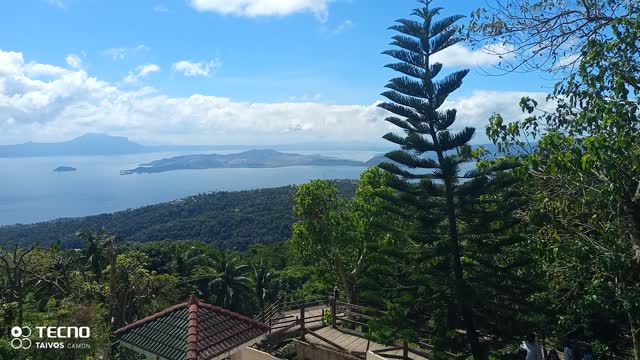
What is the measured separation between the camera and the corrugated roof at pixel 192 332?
5.74m

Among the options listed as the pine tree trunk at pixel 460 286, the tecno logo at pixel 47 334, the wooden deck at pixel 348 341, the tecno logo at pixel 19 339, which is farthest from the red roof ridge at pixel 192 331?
the pine tree trunk at pixel 460 286

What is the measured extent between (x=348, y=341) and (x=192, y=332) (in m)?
4.07

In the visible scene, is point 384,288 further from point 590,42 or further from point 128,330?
point 590,42

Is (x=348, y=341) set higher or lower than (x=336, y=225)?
lower

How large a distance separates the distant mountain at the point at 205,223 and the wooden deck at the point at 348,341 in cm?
4020

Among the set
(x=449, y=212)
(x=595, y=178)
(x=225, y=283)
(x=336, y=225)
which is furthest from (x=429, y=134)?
(x=225, y=283)

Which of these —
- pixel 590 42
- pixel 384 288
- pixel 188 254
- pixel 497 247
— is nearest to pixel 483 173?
pixel 497 247

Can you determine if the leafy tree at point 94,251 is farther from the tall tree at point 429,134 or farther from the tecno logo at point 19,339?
the tall tree at point 429,134

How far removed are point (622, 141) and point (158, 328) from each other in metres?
5.61

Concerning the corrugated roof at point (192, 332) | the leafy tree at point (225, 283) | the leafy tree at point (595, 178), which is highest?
the leafy tree at point (595, 178)

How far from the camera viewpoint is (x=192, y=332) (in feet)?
19.2

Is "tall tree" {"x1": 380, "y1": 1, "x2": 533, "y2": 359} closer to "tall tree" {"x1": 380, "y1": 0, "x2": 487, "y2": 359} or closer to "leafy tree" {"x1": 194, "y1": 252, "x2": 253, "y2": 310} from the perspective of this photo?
"tall tree" {"x1": 380, "y1": 0, "x2": 487, "y2": 359}

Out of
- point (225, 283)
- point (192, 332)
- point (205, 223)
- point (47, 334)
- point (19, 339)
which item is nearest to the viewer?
point (192, 332)

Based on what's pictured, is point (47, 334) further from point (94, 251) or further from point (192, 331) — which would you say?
point (94, 251)
